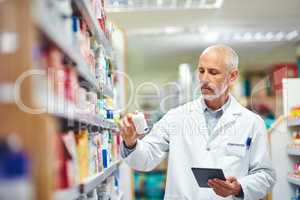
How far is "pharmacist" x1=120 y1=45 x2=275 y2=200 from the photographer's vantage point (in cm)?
296

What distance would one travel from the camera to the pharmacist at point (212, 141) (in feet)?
9.72

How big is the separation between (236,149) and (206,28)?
4.53m

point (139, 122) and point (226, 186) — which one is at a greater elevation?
point (139, 122)

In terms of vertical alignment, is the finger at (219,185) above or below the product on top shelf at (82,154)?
below

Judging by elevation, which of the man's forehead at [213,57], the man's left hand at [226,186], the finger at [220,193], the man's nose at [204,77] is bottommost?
the finger at [220,193]

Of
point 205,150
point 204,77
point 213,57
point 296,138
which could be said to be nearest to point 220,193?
point 205,150

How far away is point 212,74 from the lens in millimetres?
3102

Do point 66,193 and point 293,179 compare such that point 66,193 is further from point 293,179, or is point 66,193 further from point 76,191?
point 293,179

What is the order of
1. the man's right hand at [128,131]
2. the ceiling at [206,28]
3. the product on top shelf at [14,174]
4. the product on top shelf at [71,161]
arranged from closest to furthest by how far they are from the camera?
1. the product on top shelf at [14,174]
2. the product on top shelf at [71,161]
3. the man's right hand at [128,131]
4. the ceiling at [206,28]

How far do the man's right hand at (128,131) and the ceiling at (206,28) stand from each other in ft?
11.8

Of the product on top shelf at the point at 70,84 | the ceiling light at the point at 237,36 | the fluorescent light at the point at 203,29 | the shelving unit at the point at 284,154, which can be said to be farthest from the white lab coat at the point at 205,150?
the ceiling light at the point at 237,36

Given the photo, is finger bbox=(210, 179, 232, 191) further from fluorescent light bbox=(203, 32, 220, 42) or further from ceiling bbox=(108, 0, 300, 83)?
fluorescent light bbox=(203, 32, 220, 42)

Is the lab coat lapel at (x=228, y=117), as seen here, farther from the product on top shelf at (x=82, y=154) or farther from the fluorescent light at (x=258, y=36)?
the fluorescent light at (x=258, y=36)

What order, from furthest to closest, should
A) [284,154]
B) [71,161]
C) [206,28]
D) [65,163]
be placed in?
1. [206,28]
2. [284,154]
3. [71,161]
4. [65,163]
